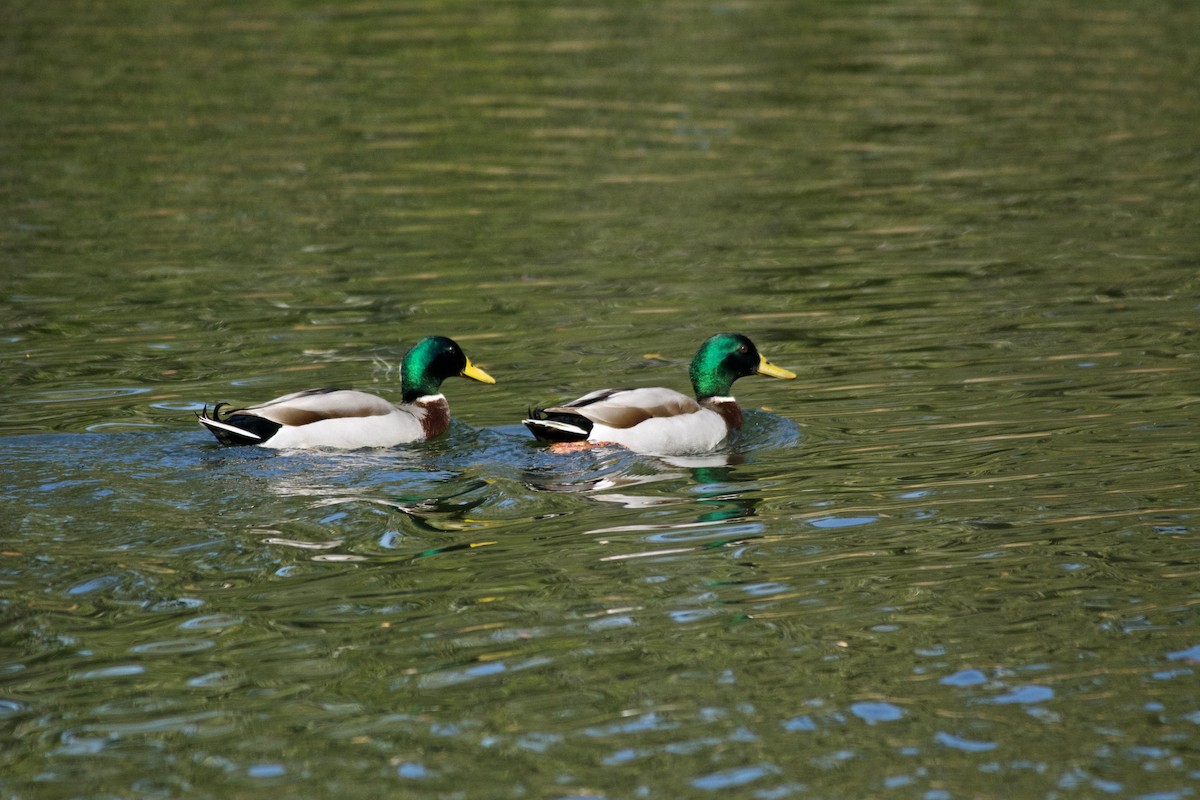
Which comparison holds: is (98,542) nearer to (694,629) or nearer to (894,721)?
(694,629)

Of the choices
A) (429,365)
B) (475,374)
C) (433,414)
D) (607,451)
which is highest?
(429,365)

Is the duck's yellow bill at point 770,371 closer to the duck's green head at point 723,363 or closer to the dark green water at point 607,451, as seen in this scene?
the duck's green head at point 723,363

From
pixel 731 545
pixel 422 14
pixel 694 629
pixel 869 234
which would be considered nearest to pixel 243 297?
pixel 869 234

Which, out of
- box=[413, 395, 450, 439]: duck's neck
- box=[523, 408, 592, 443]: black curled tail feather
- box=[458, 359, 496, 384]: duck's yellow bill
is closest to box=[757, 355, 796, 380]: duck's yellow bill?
box=[523, 408, 592, 443]: black curled tail feather

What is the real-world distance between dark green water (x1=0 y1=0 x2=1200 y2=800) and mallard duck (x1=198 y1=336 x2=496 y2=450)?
215mm

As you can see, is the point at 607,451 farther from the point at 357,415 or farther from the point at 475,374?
the point at 357,415

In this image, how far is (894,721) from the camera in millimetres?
6484

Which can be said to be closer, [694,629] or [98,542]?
[694,629]

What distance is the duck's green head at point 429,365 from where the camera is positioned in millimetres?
11602

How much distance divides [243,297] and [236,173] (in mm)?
5142

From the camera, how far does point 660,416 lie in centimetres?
1092

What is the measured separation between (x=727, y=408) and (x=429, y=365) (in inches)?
84.4

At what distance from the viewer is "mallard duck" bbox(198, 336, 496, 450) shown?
10445 mm

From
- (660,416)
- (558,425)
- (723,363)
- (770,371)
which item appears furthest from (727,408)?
(558,425)
